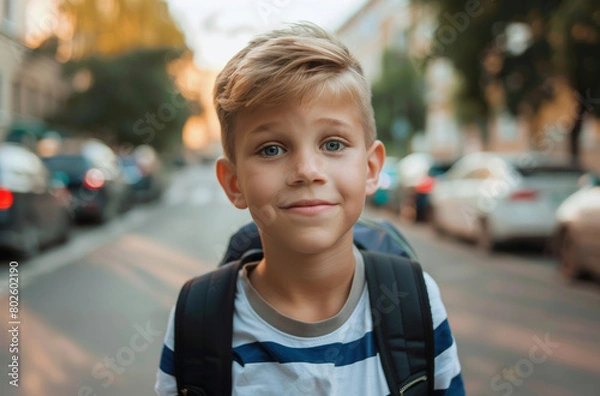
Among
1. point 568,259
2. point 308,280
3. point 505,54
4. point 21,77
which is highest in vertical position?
point 308,280

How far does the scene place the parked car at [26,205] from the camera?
953 centimetres

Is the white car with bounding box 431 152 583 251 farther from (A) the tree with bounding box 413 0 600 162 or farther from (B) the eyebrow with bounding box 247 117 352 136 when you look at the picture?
(B) the eyebrow with bounding box 247 117 352 136

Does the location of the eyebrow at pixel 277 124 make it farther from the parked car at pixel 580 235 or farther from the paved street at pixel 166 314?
the parked car at pixel 580 235

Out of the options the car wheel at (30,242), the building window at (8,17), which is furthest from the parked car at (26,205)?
the building window at (8,17)

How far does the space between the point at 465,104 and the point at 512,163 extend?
716 cm

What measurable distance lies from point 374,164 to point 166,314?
17.5ft

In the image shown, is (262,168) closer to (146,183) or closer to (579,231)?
(579,231)


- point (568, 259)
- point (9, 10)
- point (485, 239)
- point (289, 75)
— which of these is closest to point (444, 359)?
point (289, 75)

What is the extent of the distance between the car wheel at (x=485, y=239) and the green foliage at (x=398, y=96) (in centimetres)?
3072

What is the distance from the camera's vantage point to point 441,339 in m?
1.69

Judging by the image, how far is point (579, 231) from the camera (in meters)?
8.26

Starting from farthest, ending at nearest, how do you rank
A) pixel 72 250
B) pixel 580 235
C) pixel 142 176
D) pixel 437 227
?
pixel 142 176
pixel 437 227
pixel 72 250
pixel 580 235

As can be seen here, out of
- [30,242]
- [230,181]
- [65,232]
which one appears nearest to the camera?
[230,181]

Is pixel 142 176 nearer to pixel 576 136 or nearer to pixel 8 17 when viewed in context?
pixel 8 17
